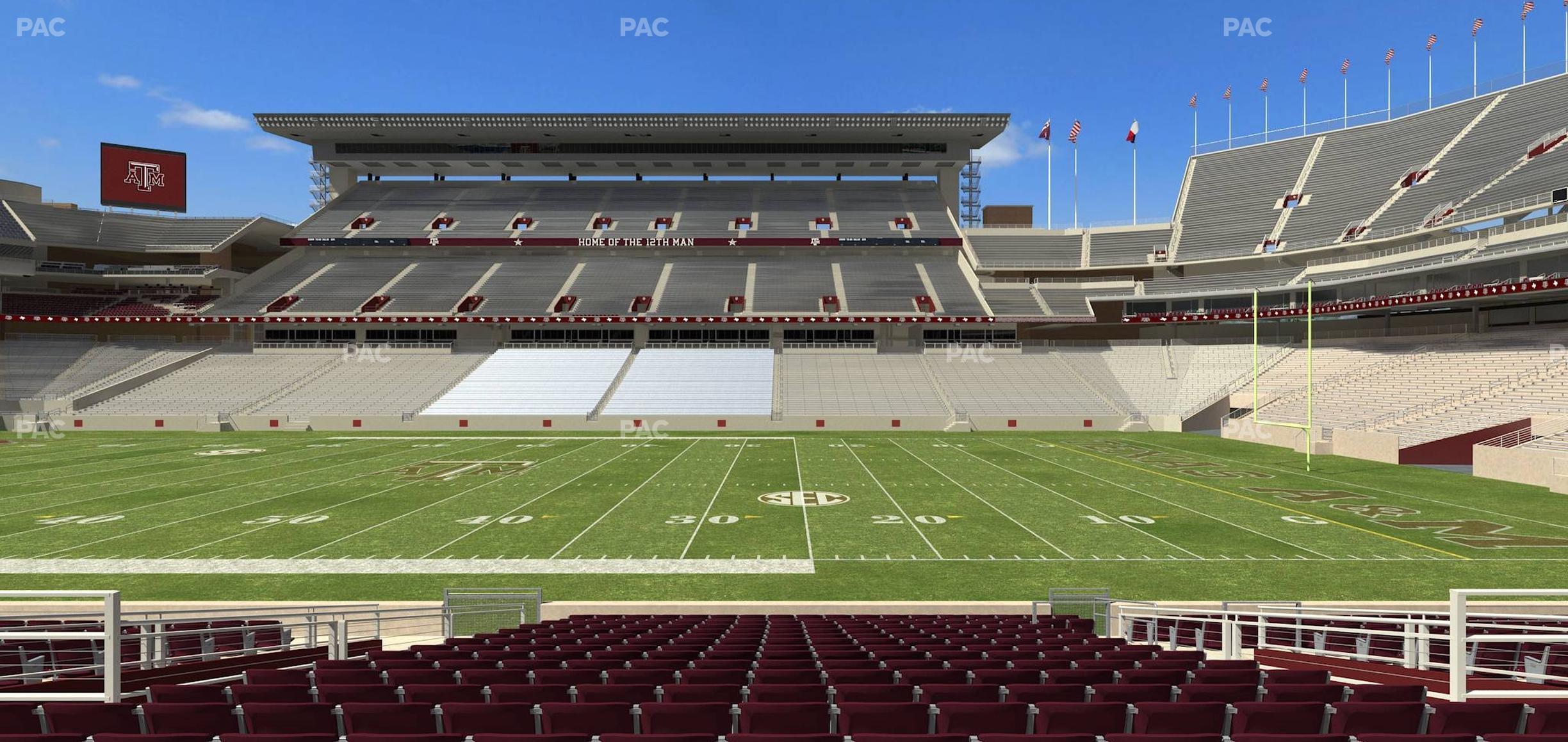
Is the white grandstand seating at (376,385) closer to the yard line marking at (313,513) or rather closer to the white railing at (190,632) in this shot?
the yard line marking at (313,513)

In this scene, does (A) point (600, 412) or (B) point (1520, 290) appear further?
(A) point (600, 412)

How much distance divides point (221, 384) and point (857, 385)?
3953cm

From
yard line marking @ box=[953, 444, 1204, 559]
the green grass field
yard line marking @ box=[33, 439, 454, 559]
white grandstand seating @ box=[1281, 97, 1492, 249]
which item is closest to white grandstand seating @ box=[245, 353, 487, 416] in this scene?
the green grass field

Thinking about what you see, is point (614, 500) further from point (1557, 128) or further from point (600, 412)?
point (1557, 128)

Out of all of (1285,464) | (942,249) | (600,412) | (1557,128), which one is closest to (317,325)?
(600,412)

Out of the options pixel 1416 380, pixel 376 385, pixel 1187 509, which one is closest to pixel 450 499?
pixel 1187 509

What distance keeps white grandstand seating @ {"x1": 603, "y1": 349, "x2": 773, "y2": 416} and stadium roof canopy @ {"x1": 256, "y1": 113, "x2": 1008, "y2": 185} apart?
2494cm

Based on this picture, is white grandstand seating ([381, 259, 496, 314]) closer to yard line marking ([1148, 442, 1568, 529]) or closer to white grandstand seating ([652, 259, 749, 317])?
white grandstand seating ([652, 259, 749, 317])

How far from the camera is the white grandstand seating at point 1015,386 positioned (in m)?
43.6

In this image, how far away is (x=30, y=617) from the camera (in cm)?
845

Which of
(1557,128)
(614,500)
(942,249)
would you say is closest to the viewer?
(614,500)

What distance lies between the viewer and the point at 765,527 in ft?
55.6

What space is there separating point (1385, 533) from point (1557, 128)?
4376 cm

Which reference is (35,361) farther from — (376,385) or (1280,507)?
(1280,507)
